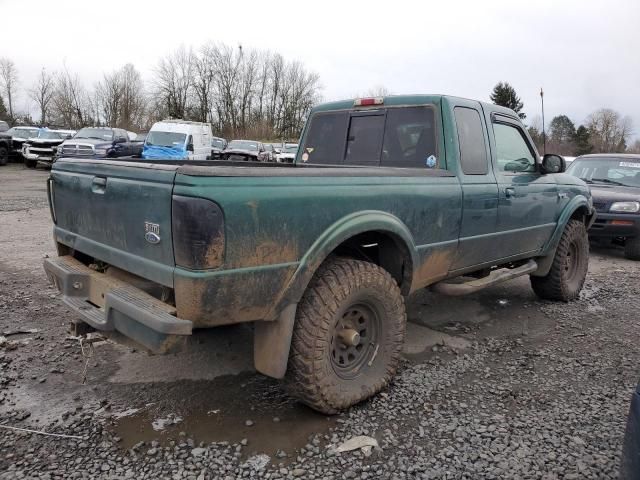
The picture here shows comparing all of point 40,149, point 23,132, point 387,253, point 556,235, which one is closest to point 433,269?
point 387,253

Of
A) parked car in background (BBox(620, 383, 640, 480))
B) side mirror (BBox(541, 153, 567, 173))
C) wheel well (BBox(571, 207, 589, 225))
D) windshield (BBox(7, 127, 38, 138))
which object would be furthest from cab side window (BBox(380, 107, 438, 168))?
windshield (BBox(7, 127, 38, 138))

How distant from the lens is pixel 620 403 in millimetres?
3217

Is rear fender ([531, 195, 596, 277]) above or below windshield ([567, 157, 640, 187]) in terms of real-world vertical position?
below

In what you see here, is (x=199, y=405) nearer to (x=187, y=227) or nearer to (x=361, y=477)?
(x=361, y=477)

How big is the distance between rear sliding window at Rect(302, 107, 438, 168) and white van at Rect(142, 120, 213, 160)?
51.1ft

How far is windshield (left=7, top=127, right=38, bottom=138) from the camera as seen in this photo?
2516cm

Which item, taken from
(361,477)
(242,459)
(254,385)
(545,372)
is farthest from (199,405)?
(545,372)

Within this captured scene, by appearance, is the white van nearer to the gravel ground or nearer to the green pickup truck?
the gravel ground

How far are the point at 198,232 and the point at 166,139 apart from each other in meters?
19.3

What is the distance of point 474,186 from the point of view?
3859mm

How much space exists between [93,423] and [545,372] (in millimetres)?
3099

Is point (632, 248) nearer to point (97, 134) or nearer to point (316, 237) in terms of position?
point (316, 237)

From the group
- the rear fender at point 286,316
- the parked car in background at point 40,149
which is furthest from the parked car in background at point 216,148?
the rear fender at point 286,316

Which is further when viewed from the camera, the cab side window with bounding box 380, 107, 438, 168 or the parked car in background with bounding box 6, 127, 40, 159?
the parked car in background with bounding box 6, 127, 40, 159
